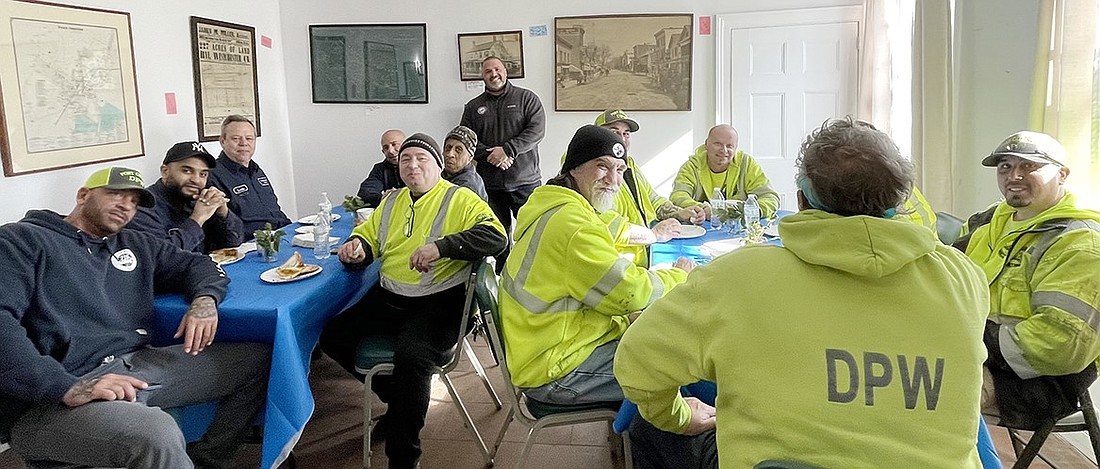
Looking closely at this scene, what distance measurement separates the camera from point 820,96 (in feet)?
17.5

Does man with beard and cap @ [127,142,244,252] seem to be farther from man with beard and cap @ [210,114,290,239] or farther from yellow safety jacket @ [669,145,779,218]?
yellow safety jacket @ [669,145,779,218]

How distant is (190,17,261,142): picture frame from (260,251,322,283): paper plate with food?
2.56 metres

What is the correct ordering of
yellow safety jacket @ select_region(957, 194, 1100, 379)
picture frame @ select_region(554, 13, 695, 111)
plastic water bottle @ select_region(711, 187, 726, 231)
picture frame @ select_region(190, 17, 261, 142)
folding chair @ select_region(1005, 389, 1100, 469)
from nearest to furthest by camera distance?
1. yellow safety jacket @ select_region(957, 194, 1100, 379)
2. folding chair @ select_region(1005, 389, 1100, 469)
3. plastic water bottle @ select_region(711, 187, 726, 231)
4. picture frame @ select_region(190, 17, 261, 142)
5. picture frame @ select_region(554, 13, 695, 111)

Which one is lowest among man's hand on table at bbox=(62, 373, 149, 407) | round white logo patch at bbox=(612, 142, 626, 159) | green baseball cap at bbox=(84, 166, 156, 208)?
man's hand on table at bbox=(62, 373, 149, 407)

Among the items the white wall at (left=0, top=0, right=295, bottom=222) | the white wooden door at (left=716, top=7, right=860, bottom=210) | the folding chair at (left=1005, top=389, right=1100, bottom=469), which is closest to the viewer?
the folding chair at (left=1005, top=389, right=1100, bottom=469)

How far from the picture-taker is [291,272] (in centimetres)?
252

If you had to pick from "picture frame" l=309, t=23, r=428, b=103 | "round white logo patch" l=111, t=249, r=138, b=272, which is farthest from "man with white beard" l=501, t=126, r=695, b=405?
"picture frame" l=309, t=23, r=428, b=103

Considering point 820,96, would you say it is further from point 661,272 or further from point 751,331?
point 751,331

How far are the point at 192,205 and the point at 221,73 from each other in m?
2.08

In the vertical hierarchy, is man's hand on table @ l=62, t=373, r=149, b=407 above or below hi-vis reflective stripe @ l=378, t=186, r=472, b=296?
below

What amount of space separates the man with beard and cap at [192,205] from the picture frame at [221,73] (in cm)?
169

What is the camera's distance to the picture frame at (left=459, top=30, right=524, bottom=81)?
5520mm

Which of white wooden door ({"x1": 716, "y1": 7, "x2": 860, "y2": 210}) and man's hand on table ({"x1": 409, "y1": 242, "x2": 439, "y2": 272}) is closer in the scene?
man's hand on table ({"x1": 409, "y1": 242, "x2": 439, "y2": 272})

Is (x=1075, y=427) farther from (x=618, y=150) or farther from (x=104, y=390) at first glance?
(x=104, y=390)
